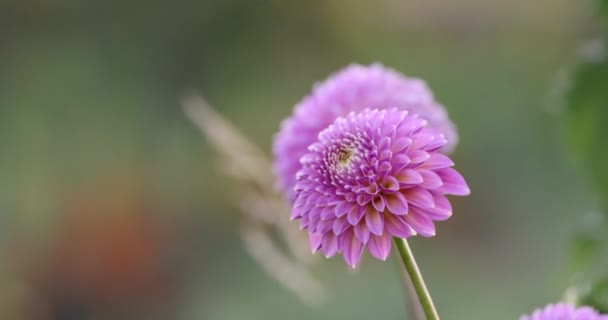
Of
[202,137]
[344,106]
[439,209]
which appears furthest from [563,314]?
[202,137]

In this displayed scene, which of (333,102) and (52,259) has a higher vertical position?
(52,259)

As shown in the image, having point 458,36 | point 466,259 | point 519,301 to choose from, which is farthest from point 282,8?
point 519,301

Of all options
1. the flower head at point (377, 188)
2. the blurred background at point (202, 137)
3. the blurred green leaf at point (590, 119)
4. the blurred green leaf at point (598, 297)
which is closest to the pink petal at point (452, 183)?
the flower head at point (377, 188)

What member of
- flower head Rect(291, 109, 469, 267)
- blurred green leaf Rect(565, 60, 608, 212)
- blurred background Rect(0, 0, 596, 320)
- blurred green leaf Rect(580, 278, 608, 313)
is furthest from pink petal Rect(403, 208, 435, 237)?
blurred background Rect(0, 0, 596, 320)

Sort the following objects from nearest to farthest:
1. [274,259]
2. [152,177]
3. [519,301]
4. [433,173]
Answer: [433,173], [274,259], [519,301], [152,177]

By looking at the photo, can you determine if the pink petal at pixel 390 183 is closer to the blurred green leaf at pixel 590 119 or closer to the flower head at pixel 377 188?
the flower head at pixel 377 188

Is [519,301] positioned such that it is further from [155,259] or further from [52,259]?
[52,259]

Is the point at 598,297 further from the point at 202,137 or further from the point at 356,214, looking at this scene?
the point at 202,137

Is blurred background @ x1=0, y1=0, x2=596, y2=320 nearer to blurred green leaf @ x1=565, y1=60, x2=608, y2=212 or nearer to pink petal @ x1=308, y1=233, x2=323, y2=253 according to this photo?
blurred green leaf @ x1=565, y1=60, x2=608, y2=212
